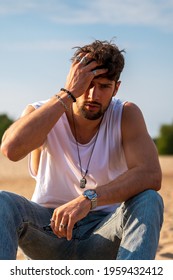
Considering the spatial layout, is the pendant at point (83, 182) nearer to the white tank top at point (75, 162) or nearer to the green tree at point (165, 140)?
the white tank top at point (75, 162)

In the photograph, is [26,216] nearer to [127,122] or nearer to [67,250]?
[67,250]

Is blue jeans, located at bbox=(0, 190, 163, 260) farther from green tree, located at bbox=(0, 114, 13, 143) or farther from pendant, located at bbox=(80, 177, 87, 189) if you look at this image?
green tree, located at bbox=(0, 114, 13, 143)

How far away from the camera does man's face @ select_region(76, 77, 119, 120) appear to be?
4.01 meters

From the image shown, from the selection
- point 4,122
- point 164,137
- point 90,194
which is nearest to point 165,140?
point 164,137

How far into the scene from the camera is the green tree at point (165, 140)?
33.4m

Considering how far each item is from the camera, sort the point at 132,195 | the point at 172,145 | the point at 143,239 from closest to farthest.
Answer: the point at 143,239, the point at 132,195, the point at 172,145

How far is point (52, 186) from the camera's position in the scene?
4.08m

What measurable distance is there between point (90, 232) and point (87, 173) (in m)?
0.39

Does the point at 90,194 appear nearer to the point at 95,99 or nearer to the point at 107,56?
the point at 95,99

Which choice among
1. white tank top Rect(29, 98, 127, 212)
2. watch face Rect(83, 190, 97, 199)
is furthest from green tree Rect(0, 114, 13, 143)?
watch face Rect(83, 190, 97, 199)

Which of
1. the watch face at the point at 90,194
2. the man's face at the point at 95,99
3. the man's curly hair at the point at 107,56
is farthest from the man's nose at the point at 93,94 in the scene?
the watch face at the point at 90,194

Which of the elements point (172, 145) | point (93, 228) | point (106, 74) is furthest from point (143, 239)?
point (172, 145)
